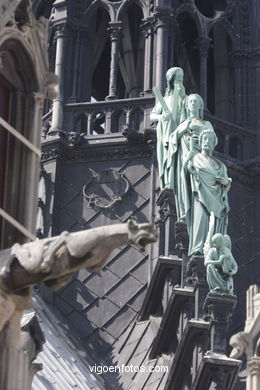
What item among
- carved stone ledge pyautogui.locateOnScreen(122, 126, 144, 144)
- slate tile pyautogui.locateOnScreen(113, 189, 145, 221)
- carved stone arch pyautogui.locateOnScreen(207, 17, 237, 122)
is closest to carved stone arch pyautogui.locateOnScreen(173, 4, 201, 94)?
carved stone arch pyautogui.locateOnScreen(207, 17, 237, 122)

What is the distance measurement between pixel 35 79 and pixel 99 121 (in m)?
29.9

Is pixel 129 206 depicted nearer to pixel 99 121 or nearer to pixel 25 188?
pixel 99 121

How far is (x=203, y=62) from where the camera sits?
51844 millimetres

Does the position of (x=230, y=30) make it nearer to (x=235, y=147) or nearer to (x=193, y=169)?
(x=235, y=147)

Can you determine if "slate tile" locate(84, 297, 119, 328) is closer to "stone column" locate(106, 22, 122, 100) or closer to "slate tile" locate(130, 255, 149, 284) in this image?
"slate tile" locate(130, 255, 149, 284)

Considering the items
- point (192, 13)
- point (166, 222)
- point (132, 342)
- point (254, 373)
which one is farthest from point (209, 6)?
point (254, 373)

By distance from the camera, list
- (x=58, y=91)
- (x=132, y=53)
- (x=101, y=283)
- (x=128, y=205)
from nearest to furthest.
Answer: (x=101, y=283) → (x=128, y=205) → (x=58, y=91) → (x=132, y=53)

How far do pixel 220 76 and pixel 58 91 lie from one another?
4.23 metres

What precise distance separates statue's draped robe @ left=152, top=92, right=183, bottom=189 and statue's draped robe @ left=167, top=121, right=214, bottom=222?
160 millimetres

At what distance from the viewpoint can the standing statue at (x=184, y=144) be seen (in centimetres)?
4762

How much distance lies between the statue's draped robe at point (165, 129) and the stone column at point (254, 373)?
1495 cm

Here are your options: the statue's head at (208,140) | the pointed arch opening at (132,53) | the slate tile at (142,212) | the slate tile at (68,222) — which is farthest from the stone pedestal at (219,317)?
the pointed arch opening at (132,53)

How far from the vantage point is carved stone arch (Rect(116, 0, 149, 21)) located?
51969 millimetres

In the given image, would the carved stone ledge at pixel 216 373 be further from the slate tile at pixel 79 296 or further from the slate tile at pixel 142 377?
the slate tile at pixel 79 296
